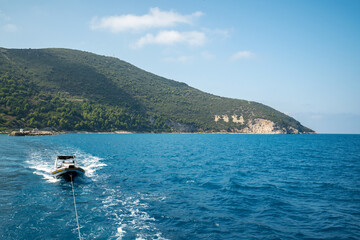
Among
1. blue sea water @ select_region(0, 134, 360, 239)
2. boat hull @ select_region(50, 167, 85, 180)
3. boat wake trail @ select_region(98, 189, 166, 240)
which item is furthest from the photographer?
boat hull @ select_region(50, 167, 85, 180)

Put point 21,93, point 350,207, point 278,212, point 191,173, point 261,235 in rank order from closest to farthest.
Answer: point 261,235 < point 278,212 < point 350,207 < point 191,173 < point 21,93

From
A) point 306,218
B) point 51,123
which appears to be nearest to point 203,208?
point 306,218

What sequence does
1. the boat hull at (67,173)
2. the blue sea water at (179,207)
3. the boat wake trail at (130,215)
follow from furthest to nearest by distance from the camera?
the boat hull at (67,173) → the blue sea water at (179,207) → the boat wake trail at (130,215)

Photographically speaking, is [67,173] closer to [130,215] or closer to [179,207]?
[130,215]

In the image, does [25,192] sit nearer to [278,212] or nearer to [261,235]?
[261,235]

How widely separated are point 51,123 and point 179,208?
12975cm

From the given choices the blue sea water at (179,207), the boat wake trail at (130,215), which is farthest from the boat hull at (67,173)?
the boat wake trail at (130,215)

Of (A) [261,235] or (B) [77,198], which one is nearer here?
(A) [261,235]

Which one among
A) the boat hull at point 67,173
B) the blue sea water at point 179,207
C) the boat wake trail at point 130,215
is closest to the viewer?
the boat wake trail at point 130,215

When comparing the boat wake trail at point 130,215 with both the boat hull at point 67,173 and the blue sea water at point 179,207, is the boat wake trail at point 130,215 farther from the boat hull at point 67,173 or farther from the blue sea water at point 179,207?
the boat hull at point 67,173

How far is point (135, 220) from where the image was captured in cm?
1346

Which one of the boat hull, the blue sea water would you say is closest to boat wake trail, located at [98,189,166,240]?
the blue sea water

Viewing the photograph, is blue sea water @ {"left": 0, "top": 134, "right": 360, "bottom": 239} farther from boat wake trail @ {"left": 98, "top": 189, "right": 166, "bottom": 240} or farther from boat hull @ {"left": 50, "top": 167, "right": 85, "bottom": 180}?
boat hull @ {"left": 50, "top": 167, "right": 85, "bottom": 180}

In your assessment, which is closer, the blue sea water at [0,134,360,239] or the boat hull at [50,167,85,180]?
the blue sea water at [0,134,360,239]
